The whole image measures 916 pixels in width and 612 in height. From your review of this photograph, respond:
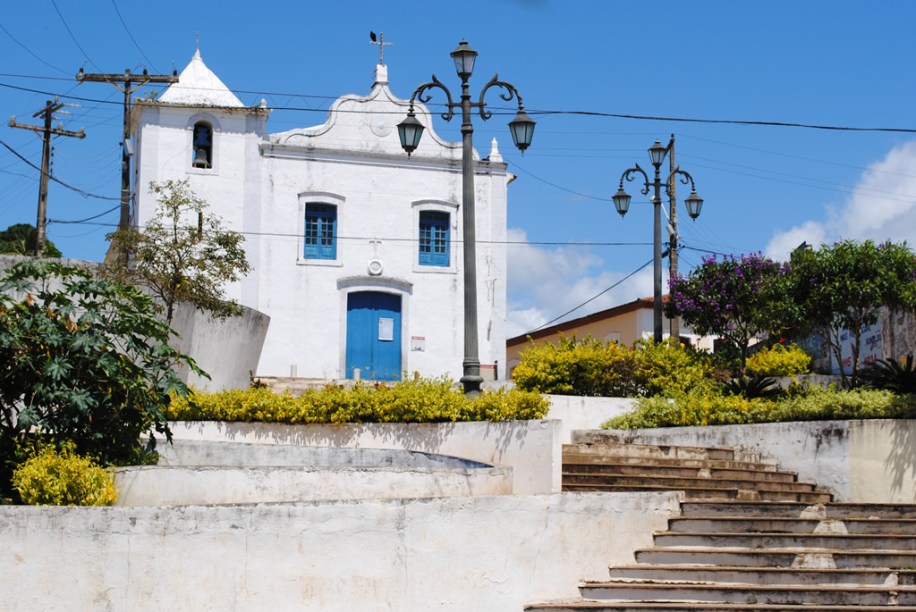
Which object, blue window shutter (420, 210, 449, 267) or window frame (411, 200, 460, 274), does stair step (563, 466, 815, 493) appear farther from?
blue window shutter (420, 210, 449, 267)

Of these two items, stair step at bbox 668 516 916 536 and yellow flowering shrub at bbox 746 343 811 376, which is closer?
stair step at bbox 668 516 916 536

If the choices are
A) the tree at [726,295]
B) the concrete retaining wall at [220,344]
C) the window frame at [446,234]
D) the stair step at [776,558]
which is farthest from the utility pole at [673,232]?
the stair step at [776,558]

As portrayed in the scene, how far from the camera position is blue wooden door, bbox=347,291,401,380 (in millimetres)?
25234

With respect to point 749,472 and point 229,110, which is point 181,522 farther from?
point 229,110

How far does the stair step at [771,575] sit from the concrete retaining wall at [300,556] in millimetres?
519

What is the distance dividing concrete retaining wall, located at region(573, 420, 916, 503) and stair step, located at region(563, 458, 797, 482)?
0.43 m

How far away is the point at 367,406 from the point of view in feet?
43.8

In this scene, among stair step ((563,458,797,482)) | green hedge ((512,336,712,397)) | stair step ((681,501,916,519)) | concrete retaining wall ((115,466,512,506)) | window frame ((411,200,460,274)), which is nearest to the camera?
concrete retaining wall ((115,466,512,506))

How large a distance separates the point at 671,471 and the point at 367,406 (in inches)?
141

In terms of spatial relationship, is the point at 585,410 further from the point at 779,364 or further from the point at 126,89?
the point at 126,89

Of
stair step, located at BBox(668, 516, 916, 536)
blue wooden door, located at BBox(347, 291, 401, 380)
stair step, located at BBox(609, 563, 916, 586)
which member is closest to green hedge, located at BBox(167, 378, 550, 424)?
stair step, located at BBox(668, 516, 916, 536)

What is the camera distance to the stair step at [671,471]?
13.4 metres

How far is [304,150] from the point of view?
25391 millimetres

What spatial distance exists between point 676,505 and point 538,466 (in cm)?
157
